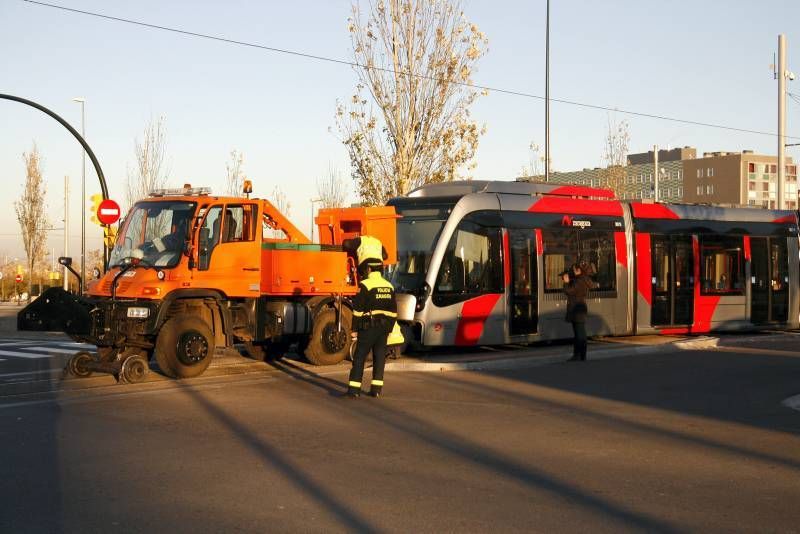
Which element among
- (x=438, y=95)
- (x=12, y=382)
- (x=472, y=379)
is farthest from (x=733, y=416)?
(x=438, y=95)

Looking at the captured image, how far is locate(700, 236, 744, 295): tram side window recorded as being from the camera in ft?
77.3

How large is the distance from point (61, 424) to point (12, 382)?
4867 mm

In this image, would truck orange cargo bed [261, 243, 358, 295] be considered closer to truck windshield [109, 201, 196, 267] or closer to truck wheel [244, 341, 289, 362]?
truck windshield [109, 201, 196, 267]

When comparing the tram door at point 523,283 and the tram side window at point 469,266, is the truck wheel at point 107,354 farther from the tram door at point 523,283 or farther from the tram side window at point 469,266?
the tram door at point 523,283

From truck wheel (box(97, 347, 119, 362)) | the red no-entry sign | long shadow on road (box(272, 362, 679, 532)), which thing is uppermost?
the red no-entry sign

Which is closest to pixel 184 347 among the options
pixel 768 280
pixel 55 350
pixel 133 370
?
pixel 133 370

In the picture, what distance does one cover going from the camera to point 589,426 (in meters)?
10.8

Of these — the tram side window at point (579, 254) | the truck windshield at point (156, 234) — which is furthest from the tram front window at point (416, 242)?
the truck windshield at point (156, 234)

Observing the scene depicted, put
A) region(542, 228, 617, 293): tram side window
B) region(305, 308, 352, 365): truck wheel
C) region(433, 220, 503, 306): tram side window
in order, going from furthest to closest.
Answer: region(542, 228, 617, 293): tram side window < region(433, 220, 503, 306): tram side window < region(305, 308, 352, 365): truck wheel

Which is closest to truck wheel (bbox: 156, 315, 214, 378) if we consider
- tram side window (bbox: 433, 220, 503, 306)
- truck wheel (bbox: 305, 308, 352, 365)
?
truck wheel (bbox: 305, 308, 352, 365)

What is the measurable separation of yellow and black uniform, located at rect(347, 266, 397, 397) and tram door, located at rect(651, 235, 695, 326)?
36.9ft

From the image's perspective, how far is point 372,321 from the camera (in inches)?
496

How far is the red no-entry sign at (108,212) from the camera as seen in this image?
24172 millimetres

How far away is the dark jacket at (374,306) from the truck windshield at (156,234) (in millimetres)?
3482
